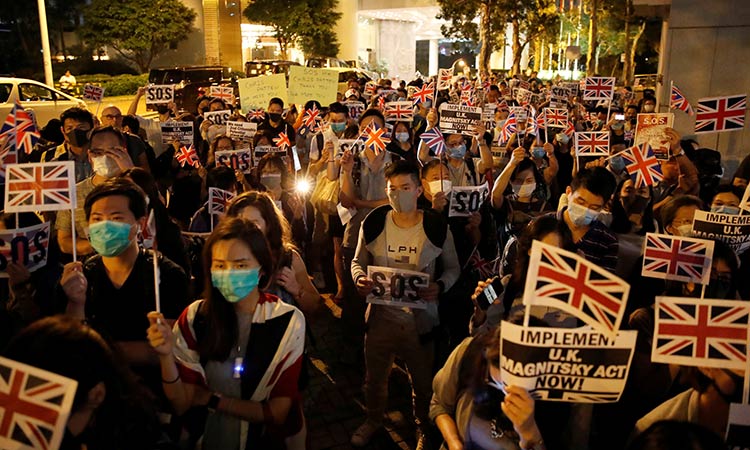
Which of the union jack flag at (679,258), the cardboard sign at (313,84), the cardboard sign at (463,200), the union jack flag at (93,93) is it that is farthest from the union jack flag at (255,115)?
the union jack flag at (679,258)

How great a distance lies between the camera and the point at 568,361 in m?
2.32

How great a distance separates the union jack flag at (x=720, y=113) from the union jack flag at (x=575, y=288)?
570cm

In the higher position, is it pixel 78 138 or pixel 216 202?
pixel 78 138

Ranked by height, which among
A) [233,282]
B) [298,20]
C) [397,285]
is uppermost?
[298,20]

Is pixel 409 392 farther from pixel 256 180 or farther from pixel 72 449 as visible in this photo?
pixel 72 449

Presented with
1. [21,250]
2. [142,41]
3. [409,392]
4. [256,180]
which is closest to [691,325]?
[409,392]

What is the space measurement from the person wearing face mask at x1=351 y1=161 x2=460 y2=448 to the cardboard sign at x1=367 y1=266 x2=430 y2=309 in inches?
1.8

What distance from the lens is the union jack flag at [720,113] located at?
7.04 meters

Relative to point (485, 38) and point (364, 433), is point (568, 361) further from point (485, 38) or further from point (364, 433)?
point (485, 38)

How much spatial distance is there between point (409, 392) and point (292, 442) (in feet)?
8.26

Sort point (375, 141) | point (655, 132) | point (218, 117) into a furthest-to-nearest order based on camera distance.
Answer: point (218, 117) < point (655, 132) < point (375, 141)

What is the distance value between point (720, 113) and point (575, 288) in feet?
19.4

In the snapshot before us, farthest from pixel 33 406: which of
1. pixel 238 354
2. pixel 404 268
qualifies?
pixel 404 268

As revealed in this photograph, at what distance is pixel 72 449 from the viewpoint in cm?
222
